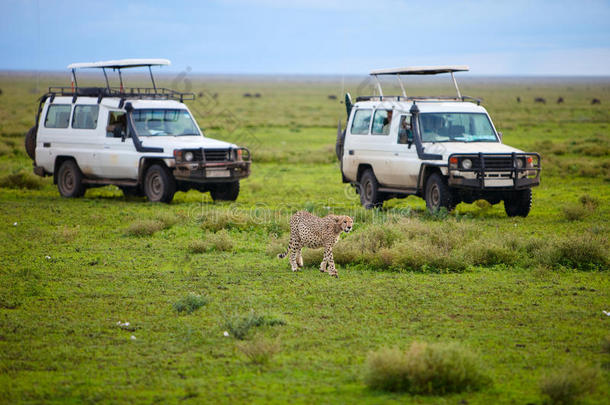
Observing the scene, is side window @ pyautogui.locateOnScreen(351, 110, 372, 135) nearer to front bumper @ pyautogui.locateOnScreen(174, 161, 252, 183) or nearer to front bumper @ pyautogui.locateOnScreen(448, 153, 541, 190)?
front bumper @ pyautogui.locateOnScreen(174, 161, 252, 183)

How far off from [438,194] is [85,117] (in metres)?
8.80

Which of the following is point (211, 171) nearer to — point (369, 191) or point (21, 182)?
point (369, 191)

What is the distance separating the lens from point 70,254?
1192 centimetres

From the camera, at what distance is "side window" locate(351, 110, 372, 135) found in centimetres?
1702

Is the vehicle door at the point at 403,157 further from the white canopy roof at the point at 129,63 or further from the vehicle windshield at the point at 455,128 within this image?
the white canopy roof at the point at 129,63

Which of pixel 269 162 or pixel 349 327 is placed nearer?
pixel 349 327

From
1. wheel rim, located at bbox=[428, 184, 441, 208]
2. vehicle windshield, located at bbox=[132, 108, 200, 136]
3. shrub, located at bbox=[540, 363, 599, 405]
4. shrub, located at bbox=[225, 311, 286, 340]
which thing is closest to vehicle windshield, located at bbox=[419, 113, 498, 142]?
wheel rim, located at bbox=[428, 184, 441, 208]

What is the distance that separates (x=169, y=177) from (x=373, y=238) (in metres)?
7.23

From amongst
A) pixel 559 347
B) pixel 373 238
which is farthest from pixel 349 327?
pixel 373 238

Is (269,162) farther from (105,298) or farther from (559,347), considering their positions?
(559,347)

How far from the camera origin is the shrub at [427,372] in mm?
5905

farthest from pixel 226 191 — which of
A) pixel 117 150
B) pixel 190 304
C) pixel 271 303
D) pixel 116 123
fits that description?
pixel 190 304

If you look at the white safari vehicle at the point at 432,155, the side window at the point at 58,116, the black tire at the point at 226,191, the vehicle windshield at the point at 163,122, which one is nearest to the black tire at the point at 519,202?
the white safari vehicle at the point at 432,155

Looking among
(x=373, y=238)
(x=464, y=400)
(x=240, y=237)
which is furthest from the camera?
(x=240, y=237)
